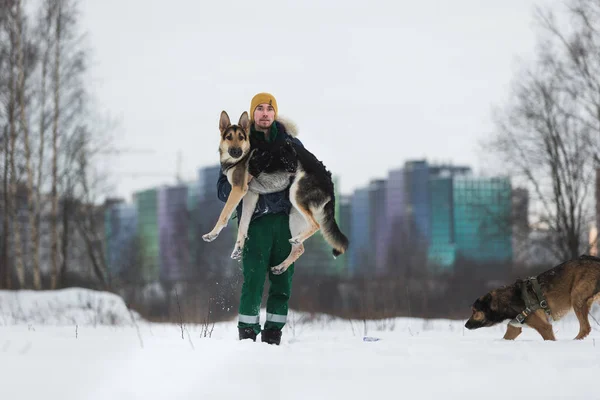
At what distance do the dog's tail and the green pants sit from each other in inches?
11.2

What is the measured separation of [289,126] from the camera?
5.46 meters

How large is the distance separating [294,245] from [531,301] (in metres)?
2.39

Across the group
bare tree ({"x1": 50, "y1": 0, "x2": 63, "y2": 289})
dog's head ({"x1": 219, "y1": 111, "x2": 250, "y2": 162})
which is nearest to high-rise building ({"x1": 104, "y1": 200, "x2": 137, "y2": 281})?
bare tree ({"x1": 50, "y1": 0, "x2": 63, "y2": 289})

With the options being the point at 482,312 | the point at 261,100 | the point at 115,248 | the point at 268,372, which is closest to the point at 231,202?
the point at 261,100

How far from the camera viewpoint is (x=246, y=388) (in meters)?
3.28

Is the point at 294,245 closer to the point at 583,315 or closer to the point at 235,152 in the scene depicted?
the point at 235,152

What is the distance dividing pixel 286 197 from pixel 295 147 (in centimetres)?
39

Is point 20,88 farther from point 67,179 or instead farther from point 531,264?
point 531,264

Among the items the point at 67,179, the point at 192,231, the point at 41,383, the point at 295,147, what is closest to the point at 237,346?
the point at 41,383

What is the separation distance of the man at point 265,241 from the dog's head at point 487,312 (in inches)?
82.4

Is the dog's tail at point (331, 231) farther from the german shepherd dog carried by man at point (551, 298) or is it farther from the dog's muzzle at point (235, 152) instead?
the german shepherd dog carried by man at point (551, 298)

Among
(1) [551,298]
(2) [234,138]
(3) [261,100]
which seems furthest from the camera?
(1) [551,298]

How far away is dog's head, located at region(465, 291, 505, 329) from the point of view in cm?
632

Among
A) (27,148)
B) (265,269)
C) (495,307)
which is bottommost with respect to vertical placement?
(495,307)
